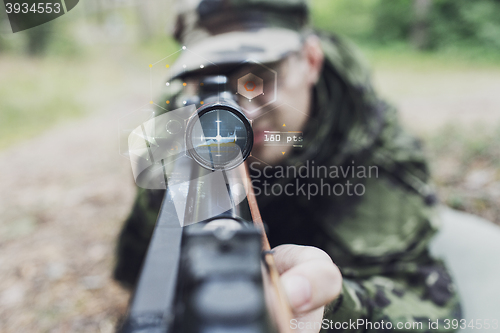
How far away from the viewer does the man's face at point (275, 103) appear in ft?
1.79

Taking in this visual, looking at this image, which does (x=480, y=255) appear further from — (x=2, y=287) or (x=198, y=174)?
(x=2, y=287)

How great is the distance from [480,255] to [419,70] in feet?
12.6

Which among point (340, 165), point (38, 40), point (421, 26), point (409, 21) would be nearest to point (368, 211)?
point (340, 165)

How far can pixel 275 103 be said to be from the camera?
29.8 inches

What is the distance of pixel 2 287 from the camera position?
4.83 feet

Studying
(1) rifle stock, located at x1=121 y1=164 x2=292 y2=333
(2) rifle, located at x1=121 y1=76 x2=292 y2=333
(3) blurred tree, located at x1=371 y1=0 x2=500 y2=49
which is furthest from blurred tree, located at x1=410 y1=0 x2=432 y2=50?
(1) rifle stock, located at x1=121 y1=164 x2=292 y2=333

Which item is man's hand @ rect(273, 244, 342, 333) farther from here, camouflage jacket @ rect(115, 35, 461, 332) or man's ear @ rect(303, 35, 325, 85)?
man's ear @ rect(303, 35, 325, 85)

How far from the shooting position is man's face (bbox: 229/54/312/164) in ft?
1.79

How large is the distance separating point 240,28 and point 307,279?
1.00 m

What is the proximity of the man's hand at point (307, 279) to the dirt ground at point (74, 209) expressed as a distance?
0.54 metres

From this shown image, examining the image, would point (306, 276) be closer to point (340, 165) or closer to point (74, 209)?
point (340, 165)

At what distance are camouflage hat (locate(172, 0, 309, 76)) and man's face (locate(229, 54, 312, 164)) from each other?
0.06 metres
